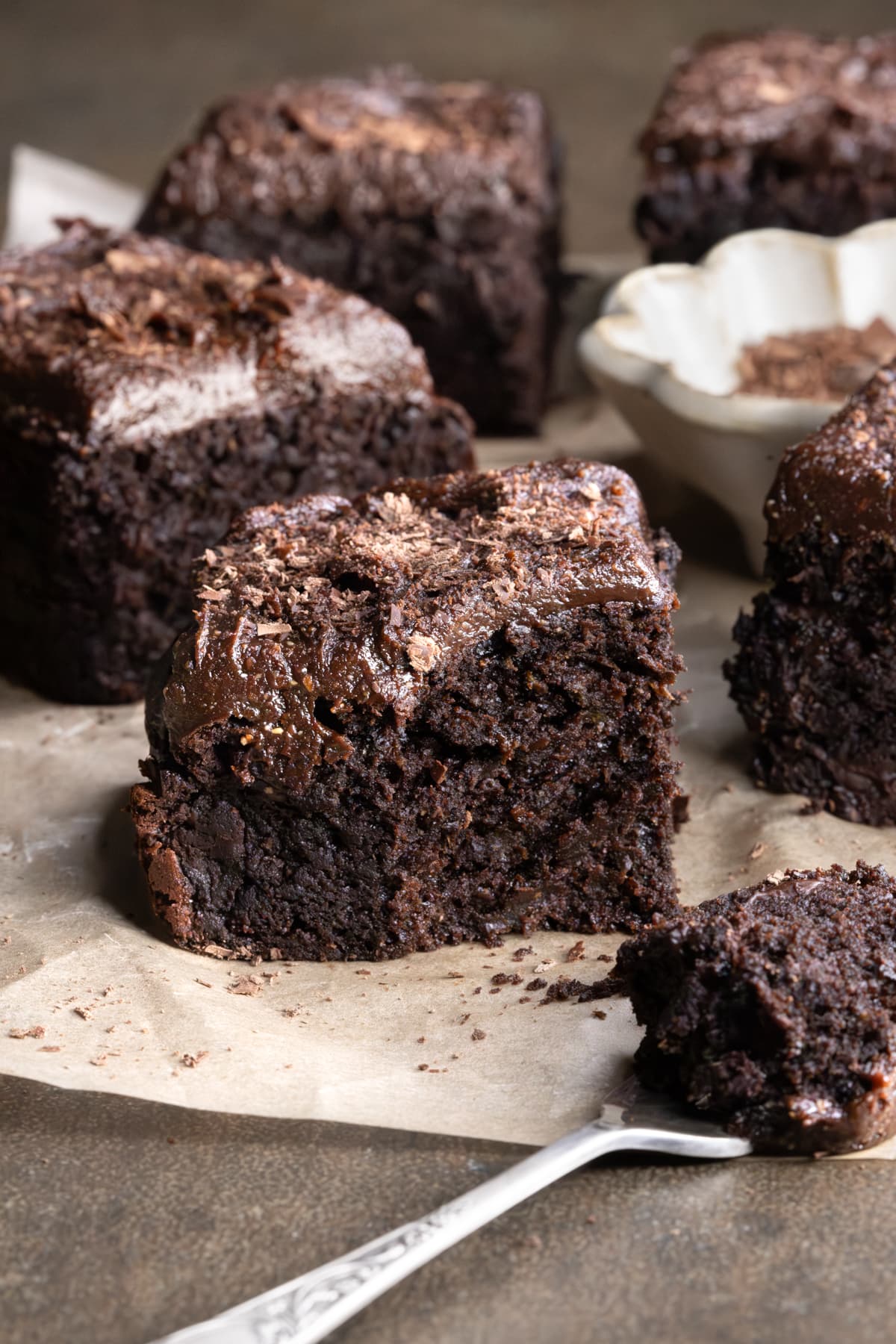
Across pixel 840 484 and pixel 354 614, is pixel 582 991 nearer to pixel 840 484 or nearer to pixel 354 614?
pixel 354 614

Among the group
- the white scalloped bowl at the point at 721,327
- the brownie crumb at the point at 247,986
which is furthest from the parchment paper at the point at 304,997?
the white scalloped bowl at the point at 721,327

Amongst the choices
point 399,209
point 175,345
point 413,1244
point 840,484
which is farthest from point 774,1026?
point 399,209

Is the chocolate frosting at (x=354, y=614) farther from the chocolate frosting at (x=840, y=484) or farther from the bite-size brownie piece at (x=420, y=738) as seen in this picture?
the chocolate frosting at (x=840, y=484)

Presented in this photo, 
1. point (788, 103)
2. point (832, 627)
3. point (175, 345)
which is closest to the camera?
point (832, 627)

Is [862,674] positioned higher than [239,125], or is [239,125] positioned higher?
[239,125]

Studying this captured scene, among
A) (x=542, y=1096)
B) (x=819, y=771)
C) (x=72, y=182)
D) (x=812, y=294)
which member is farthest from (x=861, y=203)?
(x=542, y=1096)

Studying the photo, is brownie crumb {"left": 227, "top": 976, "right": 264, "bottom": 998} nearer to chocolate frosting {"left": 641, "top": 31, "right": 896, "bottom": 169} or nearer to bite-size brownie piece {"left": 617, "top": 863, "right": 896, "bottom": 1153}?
bite-size brownie piece {"left": 617, "top": 863, "right": 896, "bottom": 1153}

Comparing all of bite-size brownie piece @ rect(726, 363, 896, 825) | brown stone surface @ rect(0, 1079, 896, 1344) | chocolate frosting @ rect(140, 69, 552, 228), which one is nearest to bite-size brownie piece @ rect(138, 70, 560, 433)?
chocolate frosting @ rect(140, 69, 552, 228)

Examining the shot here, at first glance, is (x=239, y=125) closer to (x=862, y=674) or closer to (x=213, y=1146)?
(x=862, y=674)
